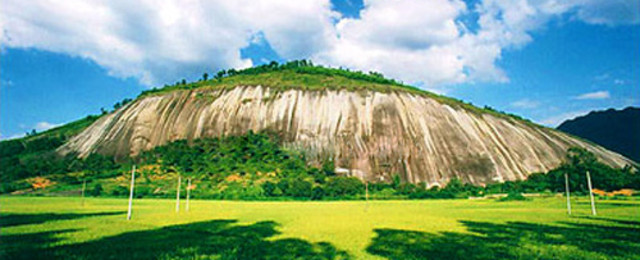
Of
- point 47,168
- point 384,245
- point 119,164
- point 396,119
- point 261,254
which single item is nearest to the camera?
point 261,254

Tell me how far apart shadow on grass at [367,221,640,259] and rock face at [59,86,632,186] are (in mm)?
69486

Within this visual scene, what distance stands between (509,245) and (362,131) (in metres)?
82.1

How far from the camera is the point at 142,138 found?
4006 inches

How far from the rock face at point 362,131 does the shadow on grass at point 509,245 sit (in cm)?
6949

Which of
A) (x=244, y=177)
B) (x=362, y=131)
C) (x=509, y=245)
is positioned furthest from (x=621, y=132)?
(x=509, y=245)

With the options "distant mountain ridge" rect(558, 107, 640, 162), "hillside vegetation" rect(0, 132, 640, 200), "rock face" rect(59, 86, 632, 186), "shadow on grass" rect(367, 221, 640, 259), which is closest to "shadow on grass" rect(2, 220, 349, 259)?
"shadow on grass" rect(367, 221, 640, 259)

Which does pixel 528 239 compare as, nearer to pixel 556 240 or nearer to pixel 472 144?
pixel 556 240

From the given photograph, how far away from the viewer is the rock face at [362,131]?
3600 inches

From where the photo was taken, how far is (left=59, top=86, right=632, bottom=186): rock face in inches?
3600

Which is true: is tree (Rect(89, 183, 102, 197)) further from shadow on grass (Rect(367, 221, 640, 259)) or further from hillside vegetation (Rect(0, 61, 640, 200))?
shadow on grass (Rect(367, 221, 640, 259))

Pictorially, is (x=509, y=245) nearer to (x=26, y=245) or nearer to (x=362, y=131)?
(x=26, y=245)

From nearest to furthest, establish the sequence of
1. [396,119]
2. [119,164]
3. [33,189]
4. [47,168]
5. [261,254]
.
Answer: [261,254] → [33,189] → [47,168] → [119,164] → [396,119]

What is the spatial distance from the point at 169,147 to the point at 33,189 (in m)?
30.5

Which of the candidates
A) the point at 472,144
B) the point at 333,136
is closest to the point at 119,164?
the point at 333,136
